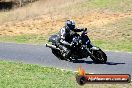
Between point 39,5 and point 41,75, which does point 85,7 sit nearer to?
point 39,5

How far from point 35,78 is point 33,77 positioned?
23 cm

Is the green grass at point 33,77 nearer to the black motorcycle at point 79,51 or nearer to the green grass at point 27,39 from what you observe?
the black motorcycle at point 79,51

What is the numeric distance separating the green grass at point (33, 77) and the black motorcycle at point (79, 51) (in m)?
2.63

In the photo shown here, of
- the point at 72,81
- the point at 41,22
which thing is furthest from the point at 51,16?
the point at 72,81

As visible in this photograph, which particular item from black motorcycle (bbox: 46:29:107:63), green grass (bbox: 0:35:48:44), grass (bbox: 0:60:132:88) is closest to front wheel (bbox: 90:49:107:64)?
black motorcycle (bbox: 46:29:107:63)

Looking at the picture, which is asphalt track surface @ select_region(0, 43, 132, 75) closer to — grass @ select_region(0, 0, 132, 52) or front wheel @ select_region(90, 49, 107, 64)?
front wheel @ select_region(90, 49, 107, 64)

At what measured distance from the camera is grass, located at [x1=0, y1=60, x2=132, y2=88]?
12.2m

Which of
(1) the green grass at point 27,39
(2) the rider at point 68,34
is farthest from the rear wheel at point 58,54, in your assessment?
(1) the green grass at point 27,39

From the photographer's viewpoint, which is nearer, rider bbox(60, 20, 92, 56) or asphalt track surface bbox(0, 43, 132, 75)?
asphalt track surface bbox(0, 43, 132, 75)

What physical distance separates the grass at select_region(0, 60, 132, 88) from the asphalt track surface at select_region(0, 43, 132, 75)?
156 cm

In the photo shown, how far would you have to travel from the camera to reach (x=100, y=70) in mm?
16156

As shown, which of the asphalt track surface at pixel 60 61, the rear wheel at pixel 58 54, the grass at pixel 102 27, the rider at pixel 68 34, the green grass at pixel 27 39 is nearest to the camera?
the asphalt track surface at pixel 60 61

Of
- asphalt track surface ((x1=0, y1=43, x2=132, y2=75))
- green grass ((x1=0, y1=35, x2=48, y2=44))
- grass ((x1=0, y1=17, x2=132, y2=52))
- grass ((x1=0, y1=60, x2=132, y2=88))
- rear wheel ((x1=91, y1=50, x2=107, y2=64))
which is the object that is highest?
grass ((x1=0, y1=60, x2=132, y2=88))

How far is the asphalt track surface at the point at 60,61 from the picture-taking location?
645 inches
